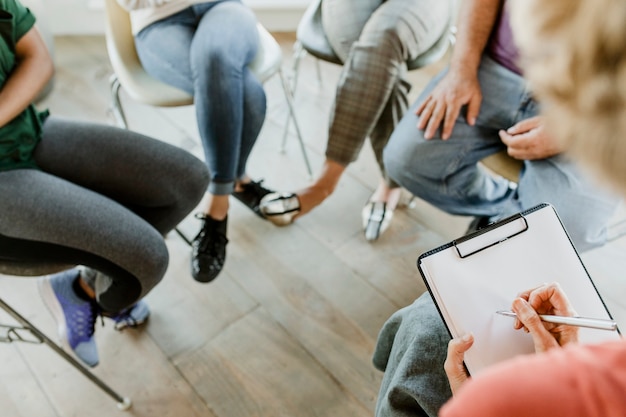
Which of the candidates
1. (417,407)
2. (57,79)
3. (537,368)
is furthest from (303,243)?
(57,79)

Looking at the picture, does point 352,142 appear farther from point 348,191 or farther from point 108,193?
point 108,193

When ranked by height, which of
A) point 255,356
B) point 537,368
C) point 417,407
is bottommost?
point 255,356

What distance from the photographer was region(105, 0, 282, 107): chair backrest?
1.29 meters

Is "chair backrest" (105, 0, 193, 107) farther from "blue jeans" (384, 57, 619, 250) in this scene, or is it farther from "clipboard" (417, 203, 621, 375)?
"clipboard" (417, 203, 621, 375)

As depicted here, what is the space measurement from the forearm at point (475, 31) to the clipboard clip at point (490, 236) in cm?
55

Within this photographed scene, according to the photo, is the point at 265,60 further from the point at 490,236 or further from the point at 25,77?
the point at 490,236

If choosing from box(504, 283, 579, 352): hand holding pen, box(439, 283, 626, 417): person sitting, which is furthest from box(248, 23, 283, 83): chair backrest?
box(439, 283, 626, 417): person sitting

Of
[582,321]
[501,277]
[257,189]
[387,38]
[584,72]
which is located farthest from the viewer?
[257,189]

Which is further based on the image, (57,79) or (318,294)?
(57,79)

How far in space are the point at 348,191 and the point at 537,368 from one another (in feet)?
4.33

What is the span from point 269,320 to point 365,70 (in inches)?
28.0

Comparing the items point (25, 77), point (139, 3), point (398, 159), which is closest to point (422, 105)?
point (398, 159)

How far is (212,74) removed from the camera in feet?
4.04

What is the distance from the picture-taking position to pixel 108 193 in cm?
110
